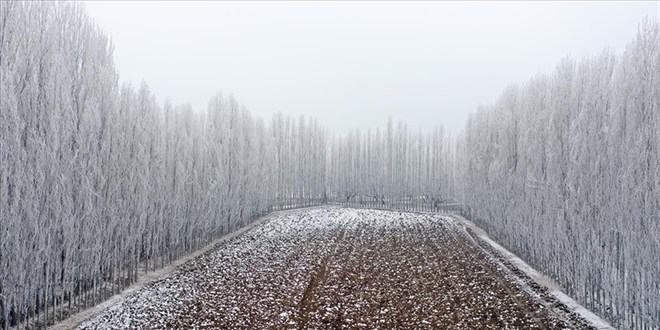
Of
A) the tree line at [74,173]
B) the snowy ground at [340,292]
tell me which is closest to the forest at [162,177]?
the tree line at [74,173]

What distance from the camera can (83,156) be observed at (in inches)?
372

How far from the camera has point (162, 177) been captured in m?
13.9

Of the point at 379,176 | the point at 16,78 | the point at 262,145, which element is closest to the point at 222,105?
the point at 262,145

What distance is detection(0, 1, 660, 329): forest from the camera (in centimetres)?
740

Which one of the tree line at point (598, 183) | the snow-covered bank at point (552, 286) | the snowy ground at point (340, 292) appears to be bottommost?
the snow-covered bank at point (552, 286)

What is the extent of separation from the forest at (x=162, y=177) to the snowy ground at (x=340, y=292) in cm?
110

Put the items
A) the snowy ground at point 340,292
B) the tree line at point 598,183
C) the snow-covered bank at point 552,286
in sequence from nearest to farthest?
the tree line at point 598,183, the snowy ground at point 340,292, the snow-covered bank at point 552,286

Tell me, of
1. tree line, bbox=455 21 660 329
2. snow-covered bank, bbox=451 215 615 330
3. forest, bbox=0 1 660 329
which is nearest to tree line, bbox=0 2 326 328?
forest, bbox=0 1 660 329

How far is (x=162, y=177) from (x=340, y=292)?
23.9 ft

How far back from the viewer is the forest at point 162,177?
7.40 meters

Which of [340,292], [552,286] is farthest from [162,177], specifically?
[552,286]

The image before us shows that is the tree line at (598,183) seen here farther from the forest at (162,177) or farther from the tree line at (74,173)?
the tree line at (74,173)

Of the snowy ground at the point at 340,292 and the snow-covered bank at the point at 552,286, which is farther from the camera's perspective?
the snow-covered bank at the point at 552,286

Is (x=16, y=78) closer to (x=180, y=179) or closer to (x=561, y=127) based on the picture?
(x=180, y=179)
